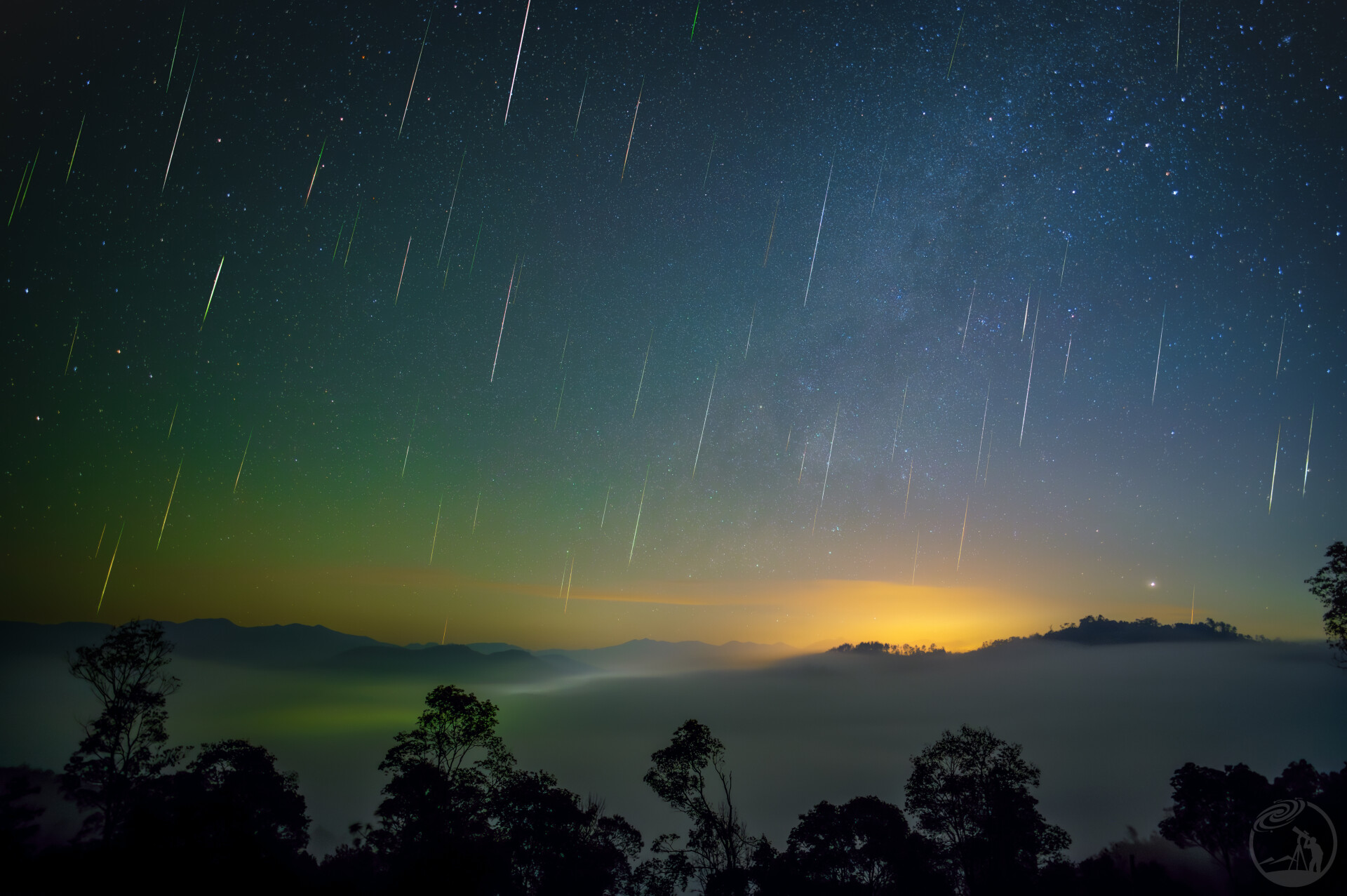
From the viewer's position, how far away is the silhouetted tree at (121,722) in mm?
28250

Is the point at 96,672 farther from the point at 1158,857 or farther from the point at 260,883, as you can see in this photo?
the point at 1158,857

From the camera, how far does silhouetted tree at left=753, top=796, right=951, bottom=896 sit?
29.7 meters

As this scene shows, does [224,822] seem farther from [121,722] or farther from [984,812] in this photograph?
[984,812]

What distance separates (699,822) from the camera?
29172mm

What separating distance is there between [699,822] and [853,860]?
9.76m

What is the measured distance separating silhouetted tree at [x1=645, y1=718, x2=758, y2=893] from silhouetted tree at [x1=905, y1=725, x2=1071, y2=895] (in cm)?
1068

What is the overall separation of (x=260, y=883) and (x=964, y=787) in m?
32.7

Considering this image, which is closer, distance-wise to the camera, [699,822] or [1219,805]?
[699,822]

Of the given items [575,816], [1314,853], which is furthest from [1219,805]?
[575,816]

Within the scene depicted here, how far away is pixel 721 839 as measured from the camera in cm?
2850

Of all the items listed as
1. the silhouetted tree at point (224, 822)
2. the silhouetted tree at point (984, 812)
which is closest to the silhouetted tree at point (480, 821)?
the silhouetted tree at point (224, 822)

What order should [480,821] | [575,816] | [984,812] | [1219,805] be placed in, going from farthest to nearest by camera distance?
[1219,805], [575,816], [984,812], [480,821]

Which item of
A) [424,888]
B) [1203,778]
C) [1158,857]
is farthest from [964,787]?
[1158,857]

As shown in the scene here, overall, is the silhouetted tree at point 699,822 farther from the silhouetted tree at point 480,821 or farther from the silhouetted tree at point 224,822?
the silhouetted tree at point 224,822
